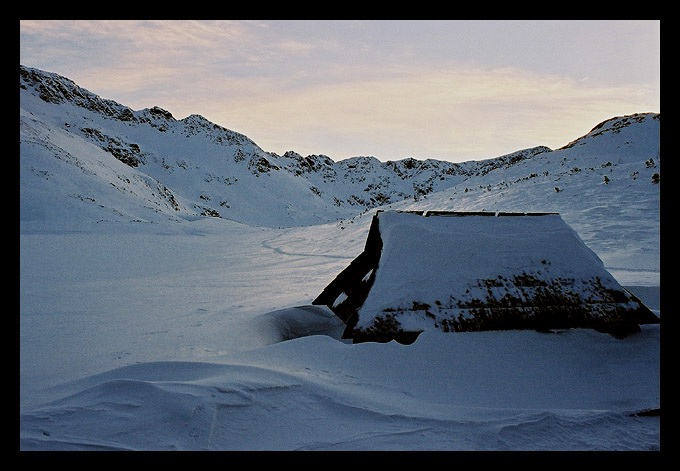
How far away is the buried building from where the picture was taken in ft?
13.3

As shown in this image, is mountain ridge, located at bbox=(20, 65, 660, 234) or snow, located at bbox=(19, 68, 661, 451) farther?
mountain ridge, located at bbox=(20, 65, 660, 234)

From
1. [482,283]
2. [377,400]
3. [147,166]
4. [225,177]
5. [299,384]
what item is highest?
[147,166]

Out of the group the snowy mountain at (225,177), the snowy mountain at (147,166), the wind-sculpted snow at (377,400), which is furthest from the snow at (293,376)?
the snowy mountain at (147,166)

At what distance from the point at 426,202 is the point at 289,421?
50.6 feet

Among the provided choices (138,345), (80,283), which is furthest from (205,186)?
(138,345)

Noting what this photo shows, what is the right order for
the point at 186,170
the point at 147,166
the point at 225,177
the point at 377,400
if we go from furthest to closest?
the point at 225,177 < the point at 186,170 < the point at 147,166 < the point at 377,400

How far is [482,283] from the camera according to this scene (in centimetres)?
434

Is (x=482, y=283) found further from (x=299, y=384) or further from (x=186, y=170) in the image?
(x=186, y=170)

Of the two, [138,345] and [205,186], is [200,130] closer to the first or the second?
[205,186]

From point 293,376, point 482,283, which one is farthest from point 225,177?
point 293,376

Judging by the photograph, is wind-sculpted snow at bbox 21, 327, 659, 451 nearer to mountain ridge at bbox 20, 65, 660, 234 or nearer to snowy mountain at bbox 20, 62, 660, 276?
snowy mountain at bbox 20, 62, 660, 276

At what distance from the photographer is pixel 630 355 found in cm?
393

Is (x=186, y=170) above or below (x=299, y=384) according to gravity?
above

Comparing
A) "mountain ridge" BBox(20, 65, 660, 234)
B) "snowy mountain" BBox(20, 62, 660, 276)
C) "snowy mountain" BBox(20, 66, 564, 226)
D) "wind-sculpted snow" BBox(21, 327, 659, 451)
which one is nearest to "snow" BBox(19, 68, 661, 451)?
"wind-sculpted snow" BBox(21, 327, 659, 451)
